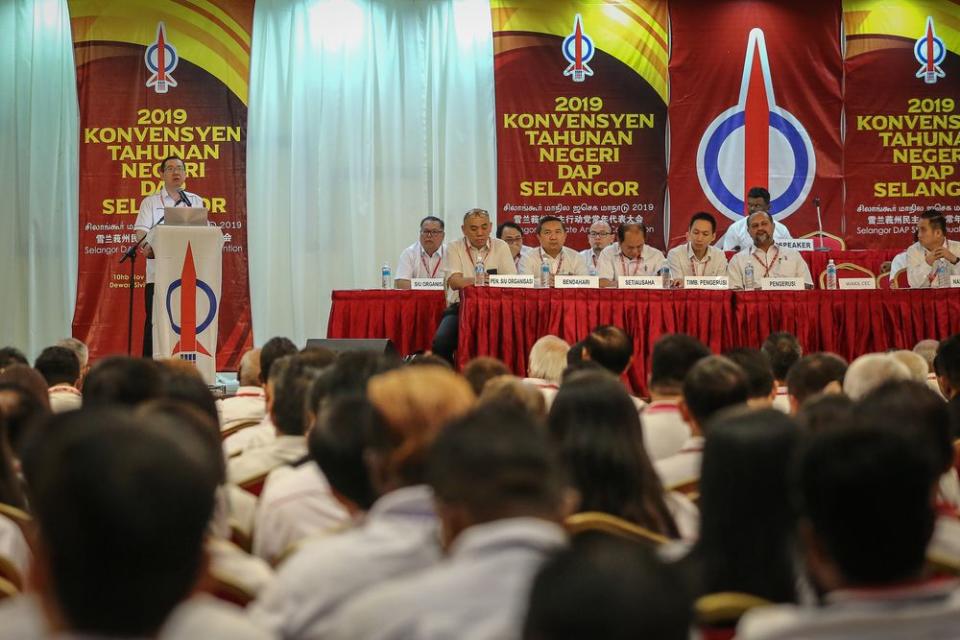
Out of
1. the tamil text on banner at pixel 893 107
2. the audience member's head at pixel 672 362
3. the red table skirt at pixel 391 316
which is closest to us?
the audience member's head at pixel 672 362

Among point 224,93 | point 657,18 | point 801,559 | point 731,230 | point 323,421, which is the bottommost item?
point 801,559

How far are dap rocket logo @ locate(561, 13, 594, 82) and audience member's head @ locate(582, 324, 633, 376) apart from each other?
5877 mm

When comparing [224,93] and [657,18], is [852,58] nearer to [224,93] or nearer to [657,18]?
[657,18]

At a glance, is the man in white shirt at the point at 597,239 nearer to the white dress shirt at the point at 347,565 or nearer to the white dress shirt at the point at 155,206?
the white dress shirt at the point at 155,206

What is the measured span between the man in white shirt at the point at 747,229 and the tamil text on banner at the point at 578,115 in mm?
628

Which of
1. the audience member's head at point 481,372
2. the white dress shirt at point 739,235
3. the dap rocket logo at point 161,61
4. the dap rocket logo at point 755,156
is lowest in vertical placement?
the audience member's head at point 481,372

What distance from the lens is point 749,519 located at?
5.66ft

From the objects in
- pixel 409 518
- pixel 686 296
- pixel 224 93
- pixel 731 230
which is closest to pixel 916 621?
pixel 409 518

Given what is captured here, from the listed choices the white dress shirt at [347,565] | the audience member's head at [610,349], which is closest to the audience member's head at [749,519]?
the white dress shirt at [347,565]

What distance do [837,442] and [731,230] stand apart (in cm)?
816

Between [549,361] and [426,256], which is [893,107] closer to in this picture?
[426,256]

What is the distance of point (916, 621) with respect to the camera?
1.27m

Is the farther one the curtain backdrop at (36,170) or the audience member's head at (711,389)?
the curtain backdrop at (36,170)

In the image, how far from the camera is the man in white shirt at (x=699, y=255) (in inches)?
313
